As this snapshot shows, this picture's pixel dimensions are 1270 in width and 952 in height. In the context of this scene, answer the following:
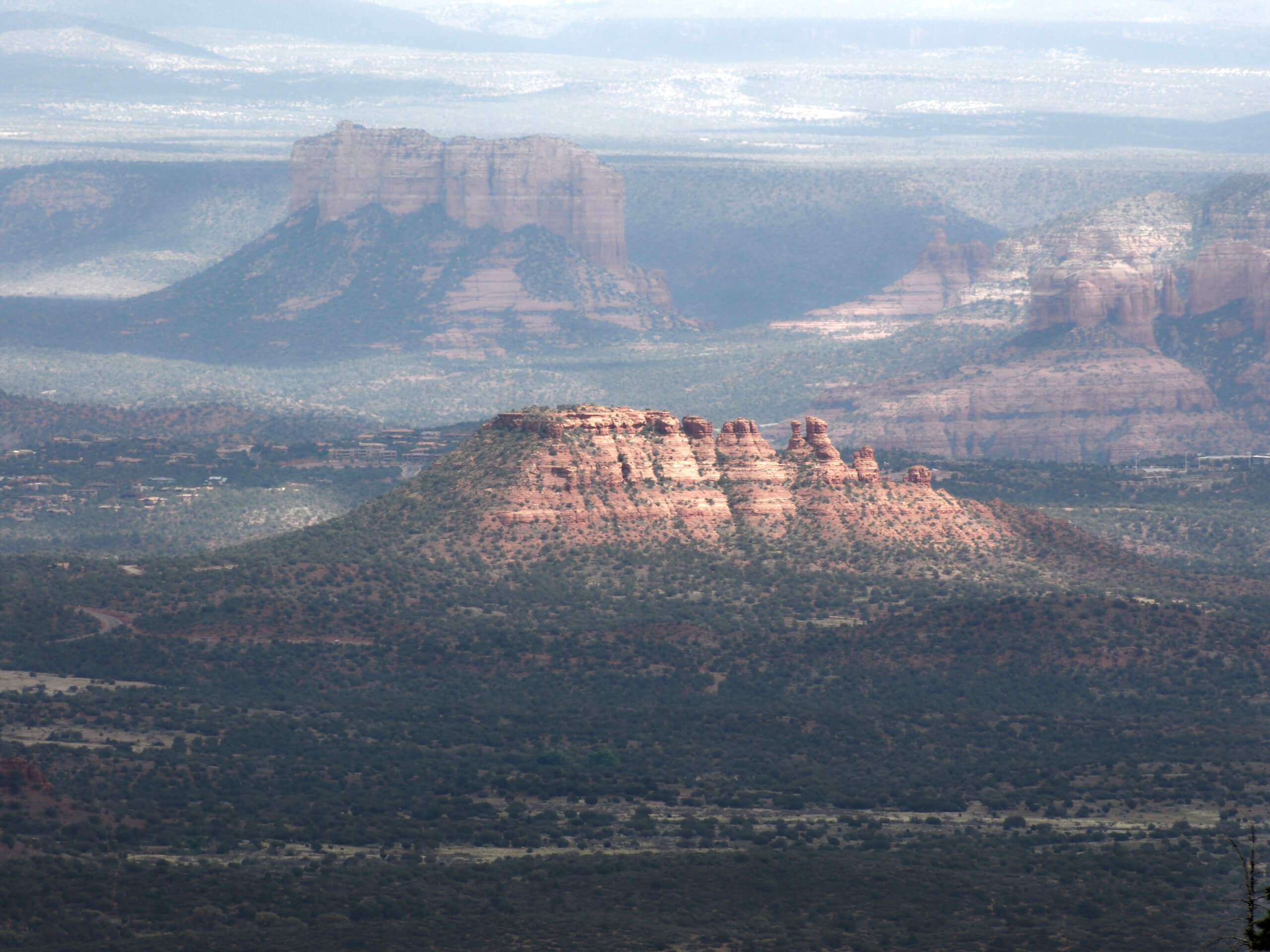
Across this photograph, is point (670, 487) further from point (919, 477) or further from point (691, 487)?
point (919, 477)

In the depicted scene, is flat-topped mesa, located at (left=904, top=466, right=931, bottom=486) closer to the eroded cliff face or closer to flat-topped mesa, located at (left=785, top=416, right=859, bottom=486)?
the eroded cliff face

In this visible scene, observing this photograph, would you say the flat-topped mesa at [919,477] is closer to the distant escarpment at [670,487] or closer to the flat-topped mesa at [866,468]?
the distant escarpment at [670,487]

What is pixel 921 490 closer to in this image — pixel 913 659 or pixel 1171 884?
pixel 913 659

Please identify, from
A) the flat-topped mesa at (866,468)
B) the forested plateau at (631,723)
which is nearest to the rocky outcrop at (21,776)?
the forested plateau at (631,723)

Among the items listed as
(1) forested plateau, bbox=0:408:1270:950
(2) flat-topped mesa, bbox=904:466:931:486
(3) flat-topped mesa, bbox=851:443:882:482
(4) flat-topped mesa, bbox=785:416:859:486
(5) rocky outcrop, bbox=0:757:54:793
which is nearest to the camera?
(1) forested plateau, bbox=0:408:1270:950

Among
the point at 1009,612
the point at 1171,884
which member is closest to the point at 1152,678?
the point at 1009,612

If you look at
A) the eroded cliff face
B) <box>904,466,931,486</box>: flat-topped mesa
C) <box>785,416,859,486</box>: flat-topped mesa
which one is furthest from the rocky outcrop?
<box>904,466,931,486</box>: flat-topped mesa
